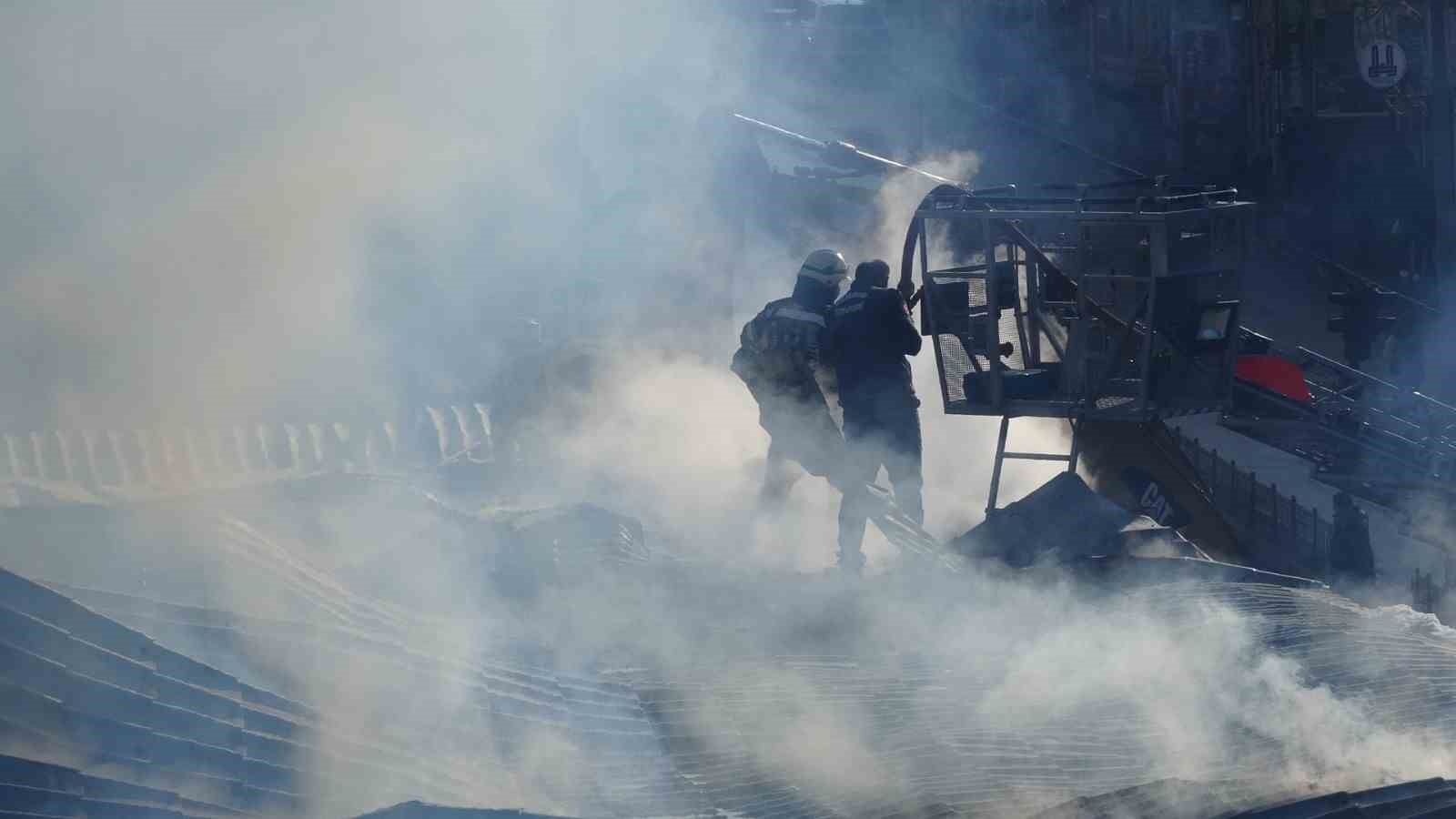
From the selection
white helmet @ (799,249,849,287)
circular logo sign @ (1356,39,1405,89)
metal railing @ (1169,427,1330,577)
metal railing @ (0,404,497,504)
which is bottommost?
metal railing @ (1169,427,1330,577)

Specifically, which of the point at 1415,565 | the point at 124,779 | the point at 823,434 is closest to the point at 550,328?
the point at 823,434

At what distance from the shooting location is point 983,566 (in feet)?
19.4

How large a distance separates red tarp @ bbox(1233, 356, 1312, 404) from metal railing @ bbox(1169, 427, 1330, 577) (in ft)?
3.72

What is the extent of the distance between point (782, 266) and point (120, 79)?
5439 mm

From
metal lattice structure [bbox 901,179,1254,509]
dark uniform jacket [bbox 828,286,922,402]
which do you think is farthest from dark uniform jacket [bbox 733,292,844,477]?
metal lattice structure [bbox 901,179,1254,509]

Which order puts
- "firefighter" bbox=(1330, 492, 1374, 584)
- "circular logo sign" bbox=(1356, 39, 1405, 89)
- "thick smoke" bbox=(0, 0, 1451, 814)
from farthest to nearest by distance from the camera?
"circular logo sign" bbox=(1356, 39, 1405, 89) < "firefighter" bbox=(1330, 492, 1374, 584) < "thick smoke" bbox=(0, 0, 1451, 814)

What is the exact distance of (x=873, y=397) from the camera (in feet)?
22.4

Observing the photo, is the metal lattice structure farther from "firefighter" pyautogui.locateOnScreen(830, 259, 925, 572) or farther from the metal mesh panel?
"firefighter" pyautogui.locateOnScreen(830, 259, 925, 572)

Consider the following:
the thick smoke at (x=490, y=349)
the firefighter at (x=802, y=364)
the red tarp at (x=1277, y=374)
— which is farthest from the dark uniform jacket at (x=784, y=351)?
the red tarp at (x=1277, y=374)

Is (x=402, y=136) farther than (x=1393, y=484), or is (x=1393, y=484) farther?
(x=1393, y=484)

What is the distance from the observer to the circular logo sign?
542 inches

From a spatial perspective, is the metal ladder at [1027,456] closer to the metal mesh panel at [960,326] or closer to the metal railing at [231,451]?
the metal mesh panel at [960,326]

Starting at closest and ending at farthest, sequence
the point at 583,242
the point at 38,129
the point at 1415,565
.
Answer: the point at 38,129
the point at 1415,565
the point at 583,242

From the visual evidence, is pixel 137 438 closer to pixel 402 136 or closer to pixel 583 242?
pixel 402 136
